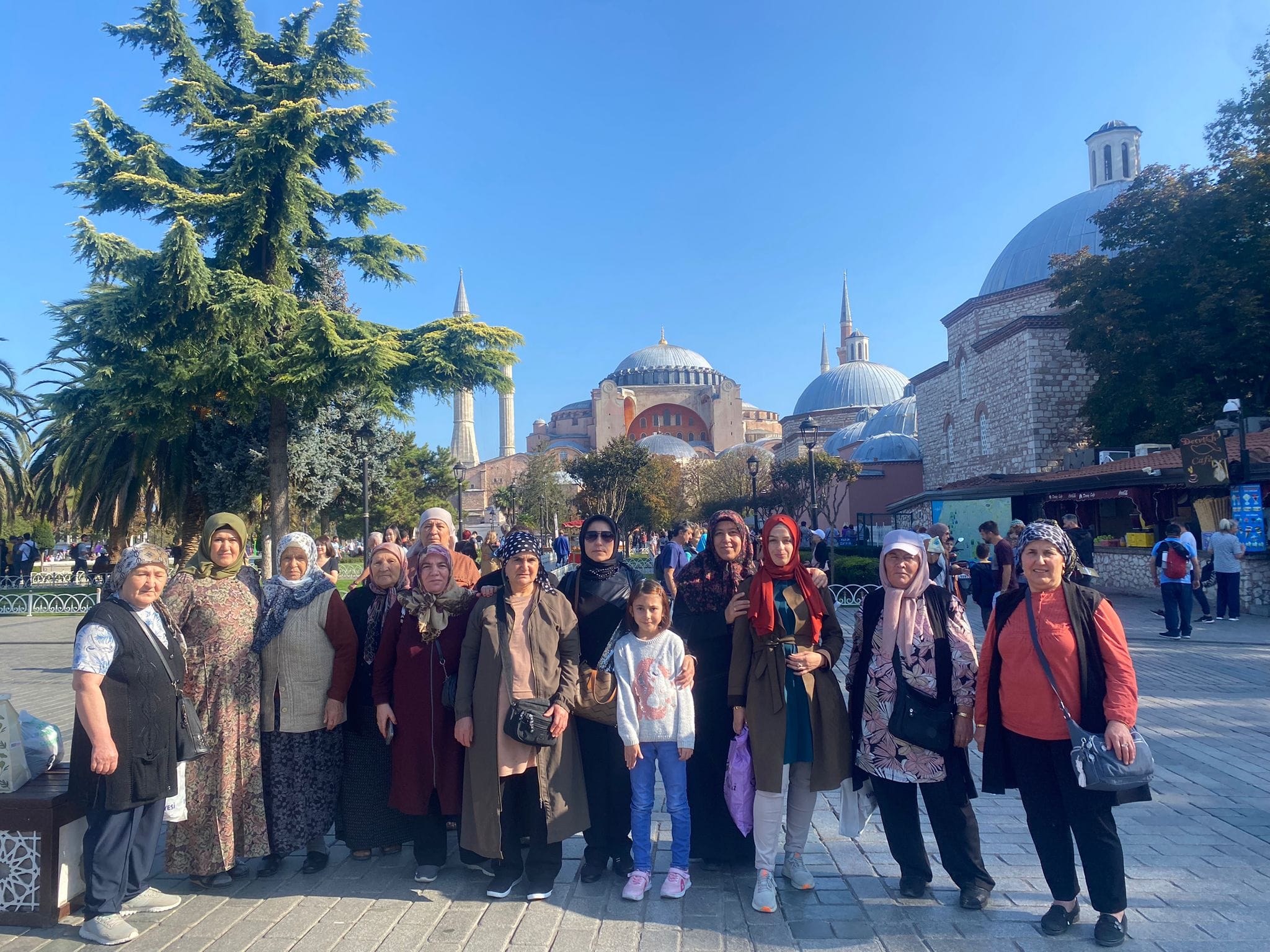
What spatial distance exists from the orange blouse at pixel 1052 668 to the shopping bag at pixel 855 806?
59cm

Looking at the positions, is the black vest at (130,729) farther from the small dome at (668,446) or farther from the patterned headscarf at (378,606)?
the small dome at (668,446)

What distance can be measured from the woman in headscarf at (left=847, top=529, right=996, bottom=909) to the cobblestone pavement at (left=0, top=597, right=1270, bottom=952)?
16cm

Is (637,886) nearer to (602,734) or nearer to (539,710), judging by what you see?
(602,734)

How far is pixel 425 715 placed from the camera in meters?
3.50

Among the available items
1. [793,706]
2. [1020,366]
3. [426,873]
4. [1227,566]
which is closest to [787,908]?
[793,706]

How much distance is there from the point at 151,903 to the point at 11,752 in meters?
0.82

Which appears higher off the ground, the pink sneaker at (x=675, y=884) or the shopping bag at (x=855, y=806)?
the shopping bag at (x=855, y=806)

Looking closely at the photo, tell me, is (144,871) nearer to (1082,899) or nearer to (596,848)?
(596,848)

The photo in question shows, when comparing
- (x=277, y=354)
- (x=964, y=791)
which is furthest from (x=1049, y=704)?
(x=277, y=354)

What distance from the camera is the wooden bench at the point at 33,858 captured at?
3045mm

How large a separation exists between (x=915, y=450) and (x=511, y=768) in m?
37.0

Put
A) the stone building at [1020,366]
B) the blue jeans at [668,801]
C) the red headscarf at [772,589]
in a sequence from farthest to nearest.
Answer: the stone building at [1020,366]
the blue jeans at [668,801]
the red headscarf at [772,589]

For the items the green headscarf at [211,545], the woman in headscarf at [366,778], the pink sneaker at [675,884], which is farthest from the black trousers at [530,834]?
the green headscarf at [211,545]

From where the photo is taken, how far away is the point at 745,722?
10.7ft
